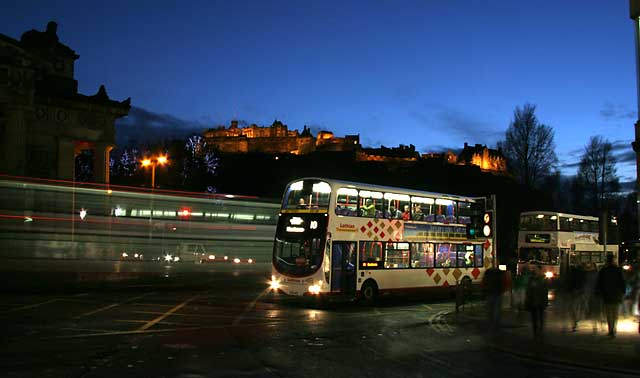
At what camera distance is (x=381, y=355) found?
1189 cm

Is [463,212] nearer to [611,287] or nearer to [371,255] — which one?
[371,255]

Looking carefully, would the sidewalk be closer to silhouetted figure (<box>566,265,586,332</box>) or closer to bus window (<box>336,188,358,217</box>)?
A: silhouetted figure (<box>566,265,586,332</box>)

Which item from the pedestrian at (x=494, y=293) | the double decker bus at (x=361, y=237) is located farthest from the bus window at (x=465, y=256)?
the pedestrian at (x=494, y=293)

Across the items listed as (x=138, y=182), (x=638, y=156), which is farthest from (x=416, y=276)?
(x=138, y=182)

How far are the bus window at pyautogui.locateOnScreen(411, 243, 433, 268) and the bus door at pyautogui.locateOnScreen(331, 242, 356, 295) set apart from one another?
351 cm

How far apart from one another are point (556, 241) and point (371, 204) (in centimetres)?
1849

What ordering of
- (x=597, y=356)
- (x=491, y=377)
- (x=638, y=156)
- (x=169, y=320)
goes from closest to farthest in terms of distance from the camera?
(x=491, y=377), (x=597, y=356), (x=169, y=320), (x=638, y=156)

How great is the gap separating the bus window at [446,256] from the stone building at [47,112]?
31.1 meters

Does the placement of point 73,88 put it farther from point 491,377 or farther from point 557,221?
point 491,377

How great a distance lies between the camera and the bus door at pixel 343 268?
70.2 ft

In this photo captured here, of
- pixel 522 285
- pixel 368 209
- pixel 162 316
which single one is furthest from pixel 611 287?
pixel 162 316

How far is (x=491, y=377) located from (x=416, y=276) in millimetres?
14714

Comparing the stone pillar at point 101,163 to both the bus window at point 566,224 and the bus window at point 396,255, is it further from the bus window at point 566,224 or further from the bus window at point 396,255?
the bus window at point 566,224

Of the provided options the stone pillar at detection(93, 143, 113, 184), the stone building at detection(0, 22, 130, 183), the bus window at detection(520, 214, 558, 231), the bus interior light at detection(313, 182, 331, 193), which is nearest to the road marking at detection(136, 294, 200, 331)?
the bus interior light at detection(313, 182, 331, 193)
